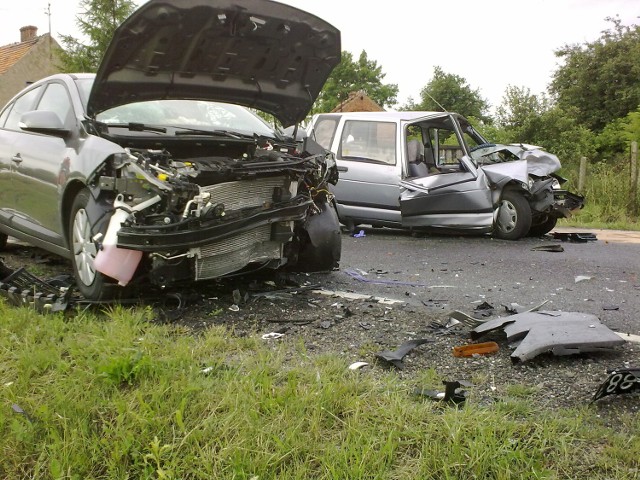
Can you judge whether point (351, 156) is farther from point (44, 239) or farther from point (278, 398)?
point (278, 398)

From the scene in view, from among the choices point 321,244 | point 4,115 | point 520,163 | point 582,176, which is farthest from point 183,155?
point 582,176

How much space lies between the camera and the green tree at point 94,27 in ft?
77.6

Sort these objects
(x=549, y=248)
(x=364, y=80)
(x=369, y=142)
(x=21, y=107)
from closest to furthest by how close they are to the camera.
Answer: (x=21, y=107)
(x=549, y=248)
(x=369, y=142)
(x=364, y=80)

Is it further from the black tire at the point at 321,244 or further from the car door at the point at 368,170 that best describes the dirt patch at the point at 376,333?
the car door at the point at 368,170

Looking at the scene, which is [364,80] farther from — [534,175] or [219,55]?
[219,55]

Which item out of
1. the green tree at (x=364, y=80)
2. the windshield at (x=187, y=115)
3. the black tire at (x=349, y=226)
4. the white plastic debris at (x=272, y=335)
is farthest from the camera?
the green tree at (x=364, y=80)

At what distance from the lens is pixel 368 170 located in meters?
9.04

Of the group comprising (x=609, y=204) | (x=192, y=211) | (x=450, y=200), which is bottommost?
(x=609, y=204)

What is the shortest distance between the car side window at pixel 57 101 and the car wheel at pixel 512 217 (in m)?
5.96

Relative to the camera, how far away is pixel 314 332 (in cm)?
372

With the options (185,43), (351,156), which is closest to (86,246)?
(185,43)

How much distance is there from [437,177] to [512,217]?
4.01ft

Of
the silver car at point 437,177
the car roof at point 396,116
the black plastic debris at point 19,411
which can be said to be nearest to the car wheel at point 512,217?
the silver car at point 437,177

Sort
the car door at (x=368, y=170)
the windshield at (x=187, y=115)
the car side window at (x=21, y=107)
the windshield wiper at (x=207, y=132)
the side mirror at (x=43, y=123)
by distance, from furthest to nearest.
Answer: the car door at (x=368, y=170)
the car side window at (x=21, y=107)
the windshield at (x=187, y=115)
the windshield wiper at (x=207, y=132)
the side mirror at (x=43, y=123)
